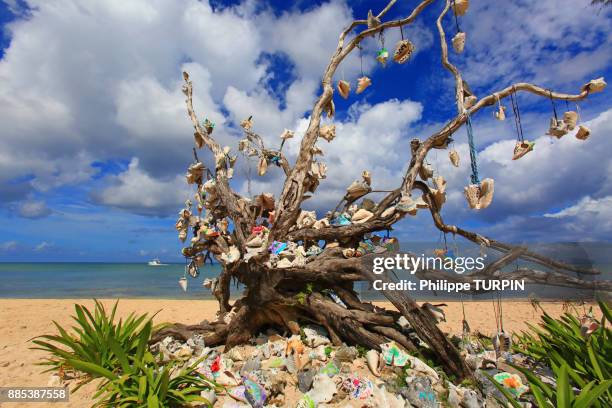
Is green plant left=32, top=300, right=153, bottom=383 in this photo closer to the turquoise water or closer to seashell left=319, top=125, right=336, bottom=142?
seashell left=319, top=125, right=336, bottom=142

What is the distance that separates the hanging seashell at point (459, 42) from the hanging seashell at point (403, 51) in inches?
23.8

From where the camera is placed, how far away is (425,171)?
199 inches

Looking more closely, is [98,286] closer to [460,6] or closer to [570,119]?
[460,6]

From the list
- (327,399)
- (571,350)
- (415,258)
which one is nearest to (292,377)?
(327,399)

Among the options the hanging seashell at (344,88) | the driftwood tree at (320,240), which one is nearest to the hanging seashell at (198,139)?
the driftwood tree at (320,240)

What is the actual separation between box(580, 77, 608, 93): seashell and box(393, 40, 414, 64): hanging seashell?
8.02 feet

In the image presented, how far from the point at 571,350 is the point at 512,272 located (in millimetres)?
1093

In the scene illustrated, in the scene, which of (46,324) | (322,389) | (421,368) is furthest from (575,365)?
(46,324)

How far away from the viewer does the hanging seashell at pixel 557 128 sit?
4480 millimetres

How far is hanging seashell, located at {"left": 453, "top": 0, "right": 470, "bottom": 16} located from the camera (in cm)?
477

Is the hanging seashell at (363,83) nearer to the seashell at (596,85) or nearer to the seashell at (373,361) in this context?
the seashell at (596,85)

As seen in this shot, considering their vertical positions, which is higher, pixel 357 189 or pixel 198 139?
pixel 198 139

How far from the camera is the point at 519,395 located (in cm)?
360

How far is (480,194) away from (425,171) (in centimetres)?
91
